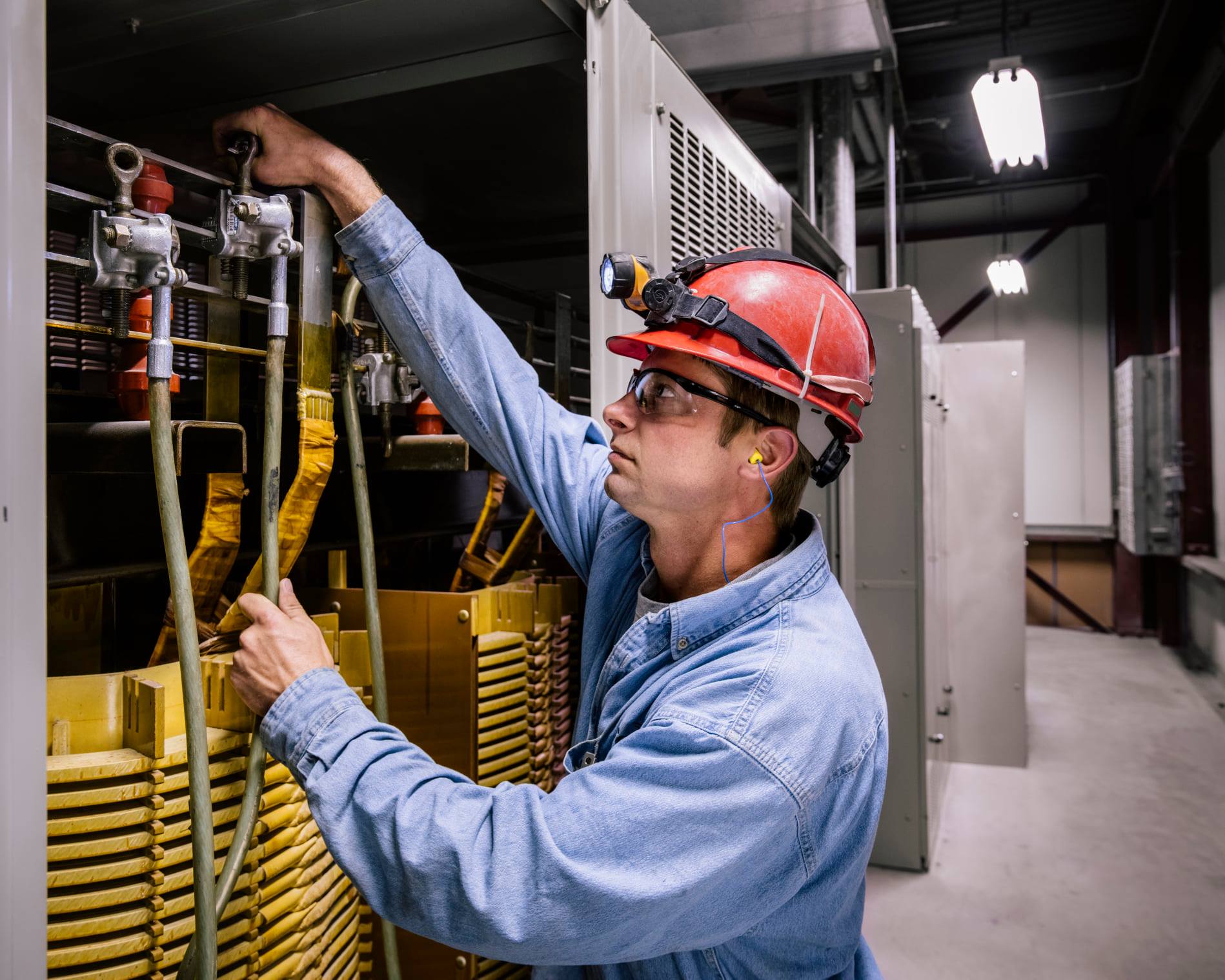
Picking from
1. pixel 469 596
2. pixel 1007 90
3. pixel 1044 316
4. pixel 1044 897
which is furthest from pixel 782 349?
pixel 1044 316

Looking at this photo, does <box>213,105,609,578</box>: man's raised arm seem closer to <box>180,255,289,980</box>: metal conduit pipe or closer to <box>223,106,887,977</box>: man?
<box>223,106,887,977</box>: man

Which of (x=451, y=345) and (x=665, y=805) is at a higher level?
(x=451, y=345)

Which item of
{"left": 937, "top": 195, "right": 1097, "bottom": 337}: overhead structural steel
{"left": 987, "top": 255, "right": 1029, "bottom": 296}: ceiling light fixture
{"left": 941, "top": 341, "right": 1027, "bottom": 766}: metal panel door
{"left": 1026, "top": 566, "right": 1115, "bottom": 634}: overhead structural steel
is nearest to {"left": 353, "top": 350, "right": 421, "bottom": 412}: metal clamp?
{"left": 941, "top": 341, "right": 1027, "bottom": 766}: metal panel door

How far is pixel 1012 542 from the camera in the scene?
4.07m

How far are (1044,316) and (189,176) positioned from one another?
8217 millimetres

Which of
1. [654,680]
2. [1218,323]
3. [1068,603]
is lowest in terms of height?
[1068,603]

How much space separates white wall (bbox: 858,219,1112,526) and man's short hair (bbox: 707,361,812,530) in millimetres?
7492

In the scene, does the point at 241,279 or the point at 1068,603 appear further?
the point at 1068,603

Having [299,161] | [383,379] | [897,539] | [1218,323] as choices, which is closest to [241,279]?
[299,161]

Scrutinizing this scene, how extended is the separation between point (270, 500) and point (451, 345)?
342 mm

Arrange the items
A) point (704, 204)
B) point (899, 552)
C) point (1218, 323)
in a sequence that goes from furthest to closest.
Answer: point (1218, 323) → point (899, 552) → point (704, 204)

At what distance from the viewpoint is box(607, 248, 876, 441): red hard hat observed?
1082mm

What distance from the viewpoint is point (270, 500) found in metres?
0.98

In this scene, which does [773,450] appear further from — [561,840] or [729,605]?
[561,840]
